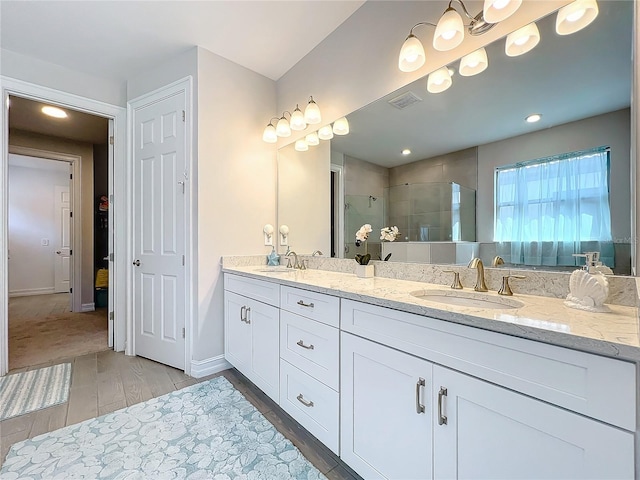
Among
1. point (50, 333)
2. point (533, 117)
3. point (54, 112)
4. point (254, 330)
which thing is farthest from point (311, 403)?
point (54, 112)

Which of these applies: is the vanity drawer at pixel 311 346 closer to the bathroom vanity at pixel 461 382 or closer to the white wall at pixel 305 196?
the bathroom vanity at pixel 461 382

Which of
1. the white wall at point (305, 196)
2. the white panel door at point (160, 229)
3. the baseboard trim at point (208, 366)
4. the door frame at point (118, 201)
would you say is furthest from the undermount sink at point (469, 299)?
the door frame at point (118, 201)

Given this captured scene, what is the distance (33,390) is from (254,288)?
71.2 inches

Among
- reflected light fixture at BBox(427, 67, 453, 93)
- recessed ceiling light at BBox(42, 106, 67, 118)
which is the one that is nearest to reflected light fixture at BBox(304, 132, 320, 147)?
reflected light fixture at BBox(427, 67, 453, 93)

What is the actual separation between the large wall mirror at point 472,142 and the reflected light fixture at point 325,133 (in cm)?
7

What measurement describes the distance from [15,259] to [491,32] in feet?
26.4

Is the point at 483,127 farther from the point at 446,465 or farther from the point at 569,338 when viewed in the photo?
the point at 446,465

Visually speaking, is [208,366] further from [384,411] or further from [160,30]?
[160,30]

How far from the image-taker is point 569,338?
2.27ft

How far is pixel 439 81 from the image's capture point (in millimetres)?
1538

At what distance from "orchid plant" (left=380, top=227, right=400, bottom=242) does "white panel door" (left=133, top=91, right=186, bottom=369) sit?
1.64m

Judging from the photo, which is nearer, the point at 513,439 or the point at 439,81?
the point at 513,439

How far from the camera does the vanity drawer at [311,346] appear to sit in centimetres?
136

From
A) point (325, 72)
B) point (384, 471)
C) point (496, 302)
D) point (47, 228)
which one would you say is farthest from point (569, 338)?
point (47, 228)
